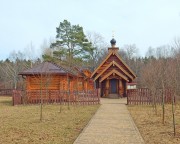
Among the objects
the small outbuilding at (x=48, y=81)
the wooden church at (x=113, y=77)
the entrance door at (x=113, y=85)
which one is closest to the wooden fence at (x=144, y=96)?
the small outbuilding at (x=48, y=81)

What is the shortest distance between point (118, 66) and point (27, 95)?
13.4m

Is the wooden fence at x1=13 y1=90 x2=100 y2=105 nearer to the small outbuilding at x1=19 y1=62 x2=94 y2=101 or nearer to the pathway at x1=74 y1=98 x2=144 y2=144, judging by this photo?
the small outbuilding at x1=19 y1=62 x2=94 y2=101

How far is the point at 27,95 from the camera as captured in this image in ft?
85.0

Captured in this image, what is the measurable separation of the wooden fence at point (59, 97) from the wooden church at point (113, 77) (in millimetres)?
9511

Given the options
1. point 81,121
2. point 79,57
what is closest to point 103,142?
point 81,121

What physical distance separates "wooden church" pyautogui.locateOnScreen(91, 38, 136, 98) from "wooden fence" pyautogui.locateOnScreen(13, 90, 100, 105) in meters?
9.51

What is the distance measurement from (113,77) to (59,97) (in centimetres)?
1113

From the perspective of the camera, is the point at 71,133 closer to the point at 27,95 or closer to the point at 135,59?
the point at 27,95

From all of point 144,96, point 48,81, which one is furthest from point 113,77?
point 144,96

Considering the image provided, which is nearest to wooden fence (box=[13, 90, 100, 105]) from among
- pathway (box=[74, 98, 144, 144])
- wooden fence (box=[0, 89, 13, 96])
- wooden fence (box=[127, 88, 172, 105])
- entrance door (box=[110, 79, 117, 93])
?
wooden fence (box=[127, 88, 172, 105])

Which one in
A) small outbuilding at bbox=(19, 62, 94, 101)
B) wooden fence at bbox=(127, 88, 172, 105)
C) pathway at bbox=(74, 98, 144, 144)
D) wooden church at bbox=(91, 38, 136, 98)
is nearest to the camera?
pathway at bbox=(74, 98, 144, 144)

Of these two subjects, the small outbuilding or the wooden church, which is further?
the wooden church

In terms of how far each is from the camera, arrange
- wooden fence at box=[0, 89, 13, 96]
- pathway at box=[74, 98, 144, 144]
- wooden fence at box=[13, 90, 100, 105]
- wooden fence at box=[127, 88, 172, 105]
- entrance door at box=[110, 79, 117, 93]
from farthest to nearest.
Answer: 1. wooden fence at box=[0, 89, 13, 96]
2. entrance door at box=[110, 79, 117, 93]
3. wooden fence at box=[13, 90, 100, 105]
4. wooden fence at box=[127, 88, 172, 105]
5. pathway at box=[74, 98, 144, 144]

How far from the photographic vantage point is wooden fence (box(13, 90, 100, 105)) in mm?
24641
